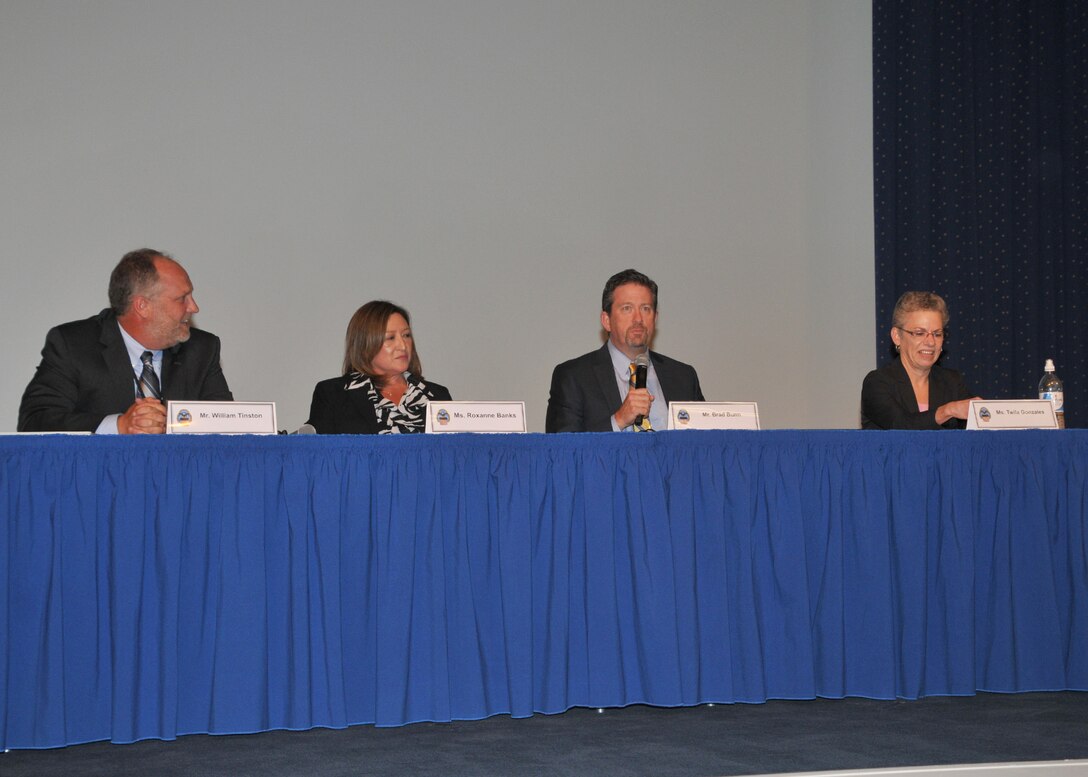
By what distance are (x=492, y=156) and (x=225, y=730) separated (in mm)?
3464

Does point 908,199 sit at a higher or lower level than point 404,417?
higher

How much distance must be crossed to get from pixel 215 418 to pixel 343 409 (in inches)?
42.4

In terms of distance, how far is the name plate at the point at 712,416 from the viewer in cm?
304

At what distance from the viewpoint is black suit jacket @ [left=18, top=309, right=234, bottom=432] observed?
3.31m

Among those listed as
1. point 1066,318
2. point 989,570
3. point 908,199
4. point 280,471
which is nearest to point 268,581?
point 280,471

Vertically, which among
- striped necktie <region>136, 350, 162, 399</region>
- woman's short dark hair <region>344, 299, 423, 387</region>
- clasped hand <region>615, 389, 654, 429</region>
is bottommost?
clasped hand <region>615, 389, 654, 429</region>

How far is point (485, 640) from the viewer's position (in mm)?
2744

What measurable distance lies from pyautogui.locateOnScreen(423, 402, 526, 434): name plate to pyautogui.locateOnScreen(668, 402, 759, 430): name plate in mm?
427

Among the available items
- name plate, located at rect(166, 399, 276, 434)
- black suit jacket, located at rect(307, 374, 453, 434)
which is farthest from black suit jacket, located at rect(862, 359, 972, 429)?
name plate, located at rect(166, 399, 276, 434)

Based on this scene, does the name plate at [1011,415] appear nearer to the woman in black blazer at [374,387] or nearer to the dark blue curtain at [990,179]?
the woman in black blazer at [374,387]

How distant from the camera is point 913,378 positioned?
389cm

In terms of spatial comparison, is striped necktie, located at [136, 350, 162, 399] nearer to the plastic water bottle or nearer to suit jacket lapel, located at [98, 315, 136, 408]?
suit jacket lapel, located at [98, 315, 136, 408]

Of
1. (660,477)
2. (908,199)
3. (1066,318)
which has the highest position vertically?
(908,199)

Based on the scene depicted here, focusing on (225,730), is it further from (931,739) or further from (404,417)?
(931,739)
